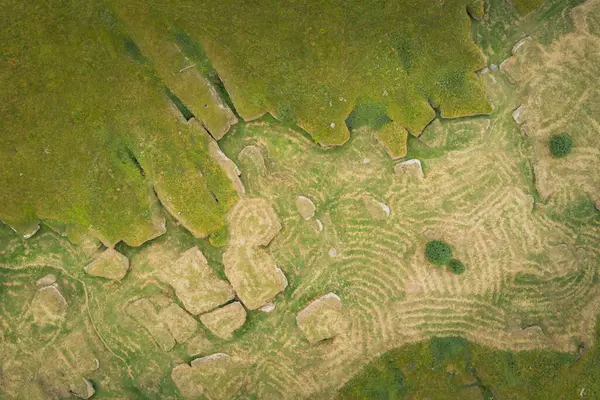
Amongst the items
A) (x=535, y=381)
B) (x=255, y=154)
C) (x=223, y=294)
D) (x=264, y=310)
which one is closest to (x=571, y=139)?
(x=535, y=381)

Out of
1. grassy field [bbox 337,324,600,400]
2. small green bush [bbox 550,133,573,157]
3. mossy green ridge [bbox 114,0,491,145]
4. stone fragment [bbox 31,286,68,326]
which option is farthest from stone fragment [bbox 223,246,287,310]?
small green bush [bbox 550,133,573,157]

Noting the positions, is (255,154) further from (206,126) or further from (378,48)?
(378,48)

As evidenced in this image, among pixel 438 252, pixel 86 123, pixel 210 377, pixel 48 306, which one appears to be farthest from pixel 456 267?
pixel 48 306

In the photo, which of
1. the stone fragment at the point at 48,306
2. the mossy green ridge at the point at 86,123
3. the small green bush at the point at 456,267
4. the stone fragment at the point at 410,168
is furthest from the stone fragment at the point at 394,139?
the stone fragment at the point at 48,306

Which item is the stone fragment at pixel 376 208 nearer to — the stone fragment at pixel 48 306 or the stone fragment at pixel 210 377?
the stone fragment at pixel 210 377

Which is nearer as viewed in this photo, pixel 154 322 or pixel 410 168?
pixel 154 322

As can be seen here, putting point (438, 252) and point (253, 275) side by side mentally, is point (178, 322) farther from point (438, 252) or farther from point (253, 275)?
point (438, 252)

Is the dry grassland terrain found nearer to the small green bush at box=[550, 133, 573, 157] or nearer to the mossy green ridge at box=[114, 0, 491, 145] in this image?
the mossy green ridge at box=[114, 0, 491, 145]
